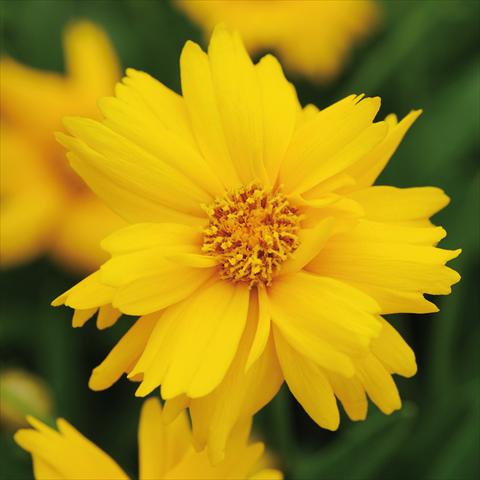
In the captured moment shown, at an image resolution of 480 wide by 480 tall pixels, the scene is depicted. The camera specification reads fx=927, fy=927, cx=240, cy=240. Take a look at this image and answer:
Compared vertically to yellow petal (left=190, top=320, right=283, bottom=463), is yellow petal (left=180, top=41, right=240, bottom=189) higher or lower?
higher

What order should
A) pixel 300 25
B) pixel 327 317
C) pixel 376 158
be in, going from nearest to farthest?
1. pixel 327 317
2. pixel 376 158
3. pixel 300 25

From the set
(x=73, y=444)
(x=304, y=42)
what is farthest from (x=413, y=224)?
(x=304, y=42)

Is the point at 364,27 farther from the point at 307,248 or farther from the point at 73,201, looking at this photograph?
the point at 307,248

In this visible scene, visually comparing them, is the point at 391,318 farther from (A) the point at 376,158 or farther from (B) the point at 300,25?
(B) the point at 300,25

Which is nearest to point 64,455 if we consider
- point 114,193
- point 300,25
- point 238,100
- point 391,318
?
point 114,193

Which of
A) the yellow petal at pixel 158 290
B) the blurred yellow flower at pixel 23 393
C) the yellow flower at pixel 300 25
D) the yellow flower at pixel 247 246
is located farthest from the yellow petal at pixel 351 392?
the yellow flower at pixel 300 25

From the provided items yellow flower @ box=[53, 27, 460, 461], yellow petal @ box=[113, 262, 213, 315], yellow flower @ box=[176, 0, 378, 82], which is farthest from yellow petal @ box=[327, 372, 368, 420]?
yellow flower @ box=[176, 0, 378, 82]

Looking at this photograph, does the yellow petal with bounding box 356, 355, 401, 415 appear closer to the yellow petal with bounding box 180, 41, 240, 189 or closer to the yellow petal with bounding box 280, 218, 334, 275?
the yellow petal with bounding box 280, 218, 334, 275
